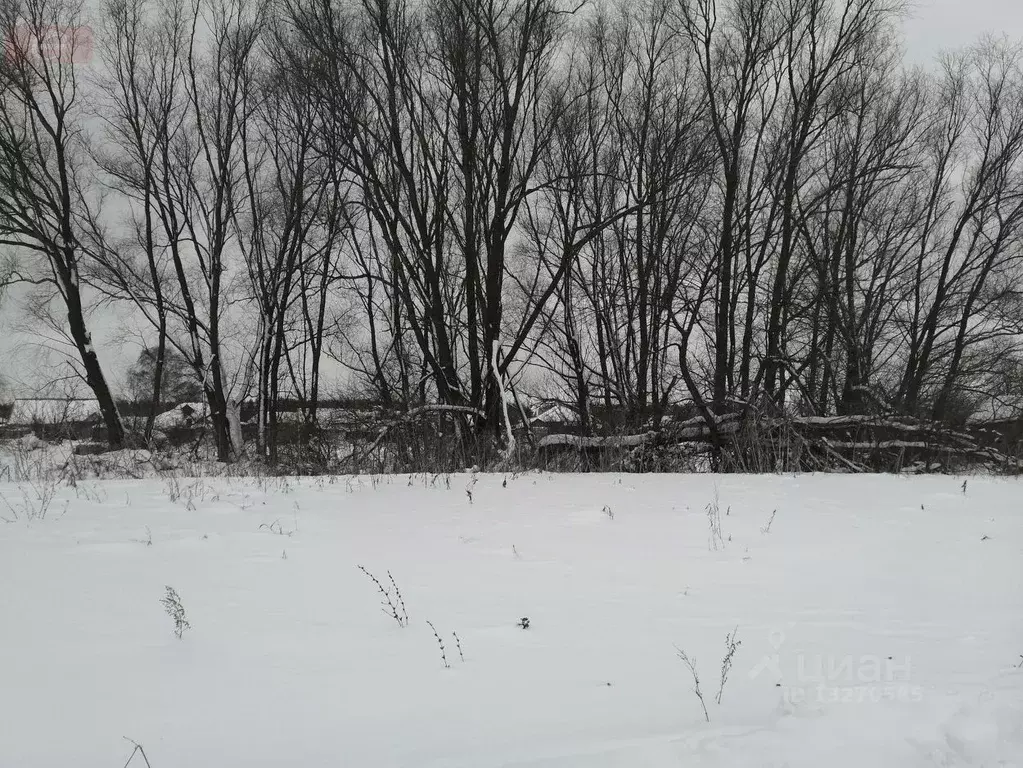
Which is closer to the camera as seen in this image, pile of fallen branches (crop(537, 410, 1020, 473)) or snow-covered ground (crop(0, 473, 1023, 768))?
snow-covered ground (crop(0, 473, 1023, 768))

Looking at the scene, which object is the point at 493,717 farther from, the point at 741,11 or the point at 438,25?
the point at 741,11

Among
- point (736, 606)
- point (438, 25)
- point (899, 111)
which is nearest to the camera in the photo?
point (736, 606)

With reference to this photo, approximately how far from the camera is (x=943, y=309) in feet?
55.8

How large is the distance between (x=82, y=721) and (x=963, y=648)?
11.6ft

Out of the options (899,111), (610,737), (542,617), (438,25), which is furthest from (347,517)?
(899,111)
